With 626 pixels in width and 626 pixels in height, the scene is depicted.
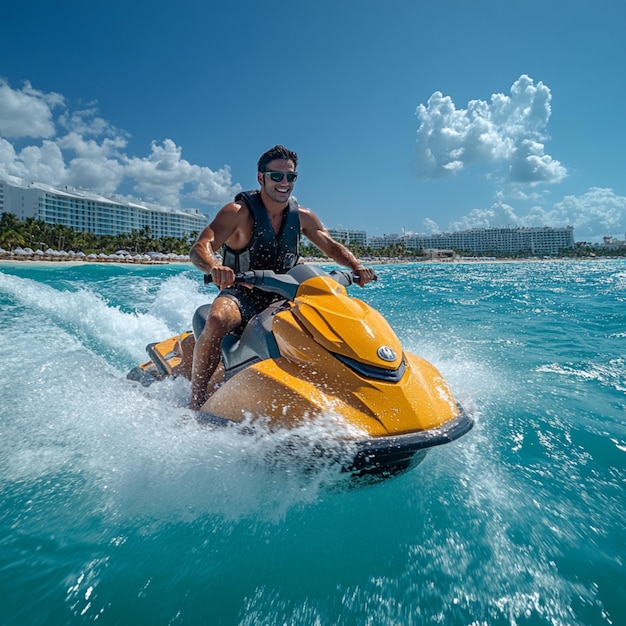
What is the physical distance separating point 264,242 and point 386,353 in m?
1.27

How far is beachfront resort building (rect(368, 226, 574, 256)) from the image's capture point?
176 metres

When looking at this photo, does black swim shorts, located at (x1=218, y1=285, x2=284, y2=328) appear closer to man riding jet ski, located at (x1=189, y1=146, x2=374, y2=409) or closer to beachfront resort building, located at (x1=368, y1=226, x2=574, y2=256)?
man riding jet ski, located at (x1=189, y1=146, x2=374, y2=409)

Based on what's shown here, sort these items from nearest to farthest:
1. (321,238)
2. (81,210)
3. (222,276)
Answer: (222,276), (321,238), (81,210)

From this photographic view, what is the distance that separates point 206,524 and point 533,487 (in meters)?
1.60

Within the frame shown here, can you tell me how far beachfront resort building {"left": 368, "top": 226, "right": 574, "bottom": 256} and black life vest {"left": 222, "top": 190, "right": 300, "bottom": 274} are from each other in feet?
558

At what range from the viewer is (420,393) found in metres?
1.87

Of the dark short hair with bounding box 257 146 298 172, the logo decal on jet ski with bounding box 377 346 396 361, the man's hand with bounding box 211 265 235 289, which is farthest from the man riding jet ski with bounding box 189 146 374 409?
the logo decal on jet ski with bounding box 377 346 396 361

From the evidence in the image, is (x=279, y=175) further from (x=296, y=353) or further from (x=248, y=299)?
(x=296, y=353)

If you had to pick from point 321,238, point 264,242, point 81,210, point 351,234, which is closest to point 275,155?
point 264,242

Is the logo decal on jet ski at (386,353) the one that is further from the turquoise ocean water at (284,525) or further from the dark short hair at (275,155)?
the dark short hair at (275,155)

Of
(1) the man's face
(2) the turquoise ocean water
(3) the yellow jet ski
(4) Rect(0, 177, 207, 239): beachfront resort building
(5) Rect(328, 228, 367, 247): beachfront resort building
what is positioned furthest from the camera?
(5) Rect(328, 228, 367, 247): beachfront resort building

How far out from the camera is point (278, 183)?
2.66 meters

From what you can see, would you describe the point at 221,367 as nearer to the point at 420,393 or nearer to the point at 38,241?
the point at 420,393

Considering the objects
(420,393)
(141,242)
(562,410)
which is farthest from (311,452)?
(141,242)
